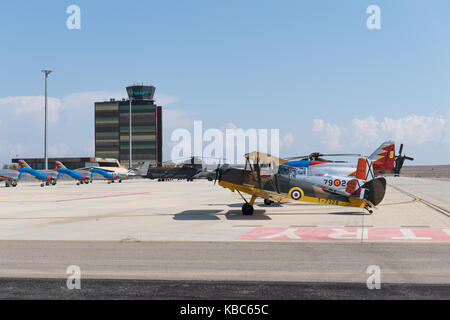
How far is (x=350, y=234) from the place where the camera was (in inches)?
592

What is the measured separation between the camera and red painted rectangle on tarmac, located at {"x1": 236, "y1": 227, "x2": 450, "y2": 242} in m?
14.0

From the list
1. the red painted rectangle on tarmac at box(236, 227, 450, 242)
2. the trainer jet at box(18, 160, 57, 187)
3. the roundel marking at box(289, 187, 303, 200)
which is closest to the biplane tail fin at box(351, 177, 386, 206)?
the roundel marking at box(289, 187, 303, 200)

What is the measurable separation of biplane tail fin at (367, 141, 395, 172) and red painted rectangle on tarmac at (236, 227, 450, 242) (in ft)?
71.7

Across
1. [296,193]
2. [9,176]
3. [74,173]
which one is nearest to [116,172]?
[74,173]

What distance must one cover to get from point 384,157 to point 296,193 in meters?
19.1

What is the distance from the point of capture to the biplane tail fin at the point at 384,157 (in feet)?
122

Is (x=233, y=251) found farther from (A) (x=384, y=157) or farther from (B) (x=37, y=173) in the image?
(B) (x=37, y=173)

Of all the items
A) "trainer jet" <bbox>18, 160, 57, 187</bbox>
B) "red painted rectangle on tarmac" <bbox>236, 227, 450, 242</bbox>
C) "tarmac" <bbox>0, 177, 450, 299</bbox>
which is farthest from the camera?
"trainer jet" <bbox>18, 160, 57, 187</bbox>

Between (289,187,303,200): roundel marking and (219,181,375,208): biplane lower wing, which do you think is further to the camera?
(289,187,303,200): roundel marking

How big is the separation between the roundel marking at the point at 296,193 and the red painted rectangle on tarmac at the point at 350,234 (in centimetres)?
427

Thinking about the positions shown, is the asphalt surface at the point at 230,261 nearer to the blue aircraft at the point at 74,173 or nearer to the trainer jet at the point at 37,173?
the trainer jet at the point at 37,173

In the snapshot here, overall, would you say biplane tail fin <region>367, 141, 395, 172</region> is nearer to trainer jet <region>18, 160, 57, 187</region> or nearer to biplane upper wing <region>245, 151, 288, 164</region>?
biplane upper wing <region>245, 151, 288, 164</region>

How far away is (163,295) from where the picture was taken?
24.8 ft

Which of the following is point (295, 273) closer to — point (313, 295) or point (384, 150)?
point (313, 295)
